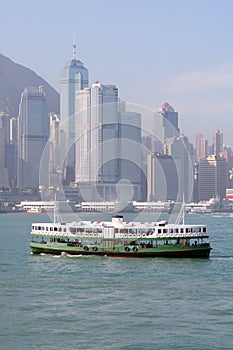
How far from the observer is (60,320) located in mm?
25047

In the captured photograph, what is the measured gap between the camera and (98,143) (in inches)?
5197

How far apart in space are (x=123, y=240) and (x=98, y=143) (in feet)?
294

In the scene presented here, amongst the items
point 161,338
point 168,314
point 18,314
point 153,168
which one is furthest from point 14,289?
point 153,168

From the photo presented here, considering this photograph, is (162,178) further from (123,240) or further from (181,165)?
(123,240)

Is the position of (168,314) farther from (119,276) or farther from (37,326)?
(119,276)

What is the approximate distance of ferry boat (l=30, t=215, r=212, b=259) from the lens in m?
42.1

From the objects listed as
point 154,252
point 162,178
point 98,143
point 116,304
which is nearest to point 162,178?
point 162,178

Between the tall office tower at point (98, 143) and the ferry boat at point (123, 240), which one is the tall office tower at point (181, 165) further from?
the ferry boat at point (123, 240)

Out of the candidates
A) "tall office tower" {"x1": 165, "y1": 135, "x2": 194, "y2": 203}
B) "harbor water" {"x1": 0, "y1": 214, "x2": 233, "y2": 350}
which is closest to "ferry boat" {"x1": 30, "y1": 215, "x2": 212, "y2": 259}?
"harbor water" {"x1": 0, "y1": 214, "x2": 233, "y2": 350}

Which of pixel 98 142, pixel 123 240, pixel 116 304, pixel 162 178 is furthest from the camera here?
pixel 162 178

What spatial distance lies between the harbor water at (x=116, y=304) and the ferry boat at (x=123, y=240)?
3.07ft

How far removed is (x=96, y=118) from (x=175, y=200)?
Result: 20.2 meters

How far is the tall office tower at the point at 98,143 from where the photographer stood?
13425 centimetres

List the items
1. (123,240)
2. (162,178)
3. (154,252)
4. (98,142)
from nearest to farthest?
(154,252) → (123,240) → (98,142) → (162,178)
